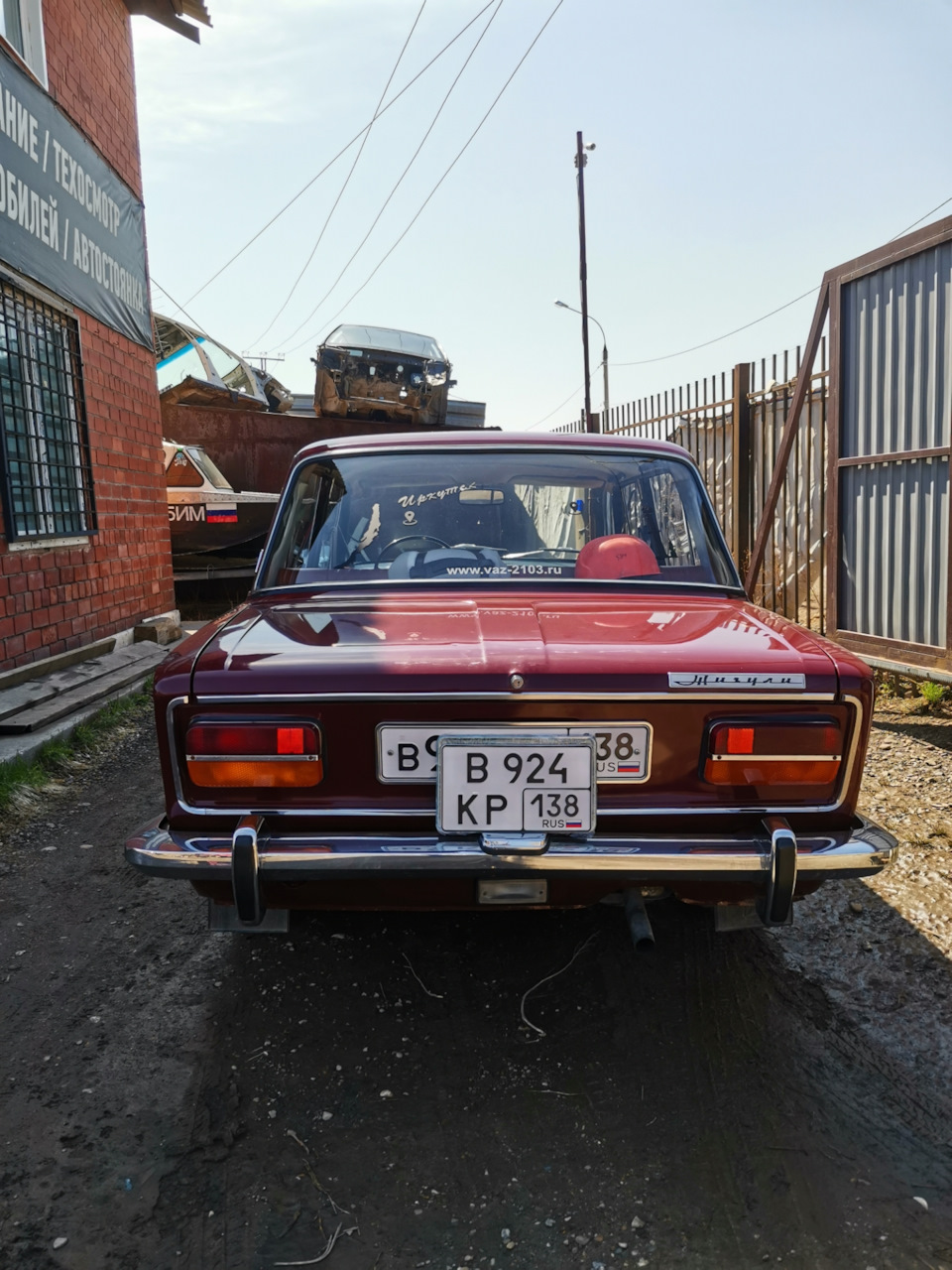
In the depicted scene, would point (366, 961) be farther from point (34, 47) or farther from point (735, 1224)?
point (34, 47)

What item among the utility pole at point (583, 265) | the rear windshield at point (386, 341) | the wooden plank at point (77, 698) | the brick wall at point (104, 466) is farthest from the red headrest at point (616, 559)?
the utility pole at point (583, 265)

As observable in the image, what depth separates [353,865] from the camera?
195 centimetres

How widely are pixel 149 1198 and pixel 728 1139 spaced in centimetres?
118

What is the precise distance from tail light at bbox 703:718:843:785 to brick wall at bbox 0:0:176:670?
4556mm

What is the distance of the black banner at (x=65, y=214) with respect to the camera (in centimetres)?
554

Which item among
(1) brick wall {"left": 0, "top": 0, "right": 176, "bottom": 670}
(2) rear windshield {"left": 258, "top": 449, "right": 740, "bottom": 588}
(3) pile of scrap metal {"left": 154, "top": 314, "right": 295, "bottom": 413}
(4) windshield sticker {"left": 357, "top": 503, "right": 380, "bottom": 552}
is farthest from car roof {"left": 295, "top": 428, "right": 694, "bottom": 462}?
(3) pile of scrap metal {"left": 154, "top": 314, "right": 295, "bottom": 413}

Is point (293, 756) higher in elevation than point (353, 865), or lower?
higher

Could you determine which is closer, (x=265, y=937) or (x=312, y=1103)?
(x=312, y=1103)

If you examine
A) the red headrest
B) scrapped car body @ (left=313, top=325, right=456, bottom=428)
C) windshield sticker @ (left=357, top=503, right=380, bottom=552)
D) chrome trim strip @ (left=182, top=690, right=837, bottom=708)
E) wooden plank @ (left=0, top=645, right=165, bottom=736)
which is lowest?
wooden plank @ (left=0, top=645, right=165, bottom=736)

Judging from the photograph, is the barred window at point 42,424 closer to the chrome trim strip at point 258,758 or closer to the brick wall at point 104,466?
the brick wall at point 104,466

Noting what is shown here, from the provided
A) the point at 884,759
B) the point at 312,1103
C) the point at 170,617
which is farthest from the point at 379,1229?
the point at 170,617

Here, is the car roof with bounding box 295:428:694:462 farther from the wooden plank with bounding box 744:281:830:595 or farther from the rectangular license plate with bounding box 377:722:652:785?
the wooden plank with bounding box 744:281:830:595

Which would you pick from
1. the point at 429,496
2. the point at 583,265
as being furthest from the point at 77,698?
the point at 583,265

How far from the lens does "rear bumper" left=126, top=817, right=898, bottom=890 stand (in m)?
1.93
